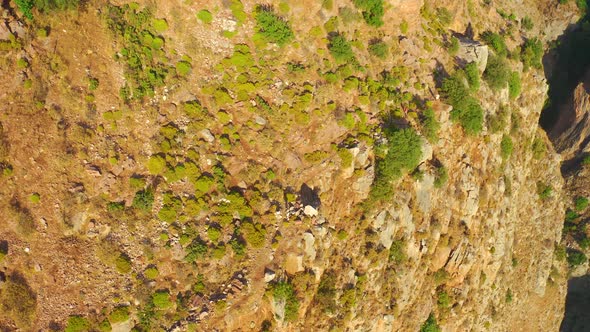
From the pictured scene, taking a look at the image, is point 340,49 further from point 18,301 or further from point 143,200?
point 18,301

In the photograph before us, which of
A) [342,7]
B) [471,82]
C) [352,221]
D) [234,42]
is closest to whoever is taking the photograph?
[352,221]

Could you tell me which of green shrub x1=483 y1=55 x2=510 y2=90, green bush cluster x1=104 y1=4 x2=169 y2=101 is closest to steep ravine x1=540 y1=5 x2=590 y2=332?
green shrub x1=483 y1=55 x2=510 y2=90

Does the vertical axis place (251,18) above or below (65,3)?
above

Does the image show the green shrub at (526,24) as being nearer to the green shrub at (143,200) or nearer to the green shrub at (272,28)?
the green shrub at (272,28)

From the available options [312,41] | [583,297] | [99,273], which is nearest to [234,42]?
[312,41]

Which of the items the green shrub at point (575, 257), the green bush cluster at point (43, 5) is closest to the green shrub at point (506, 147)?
the green shrub at point (575, 257)

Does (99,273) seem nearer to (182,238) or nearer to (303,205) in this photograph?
(182,238)
